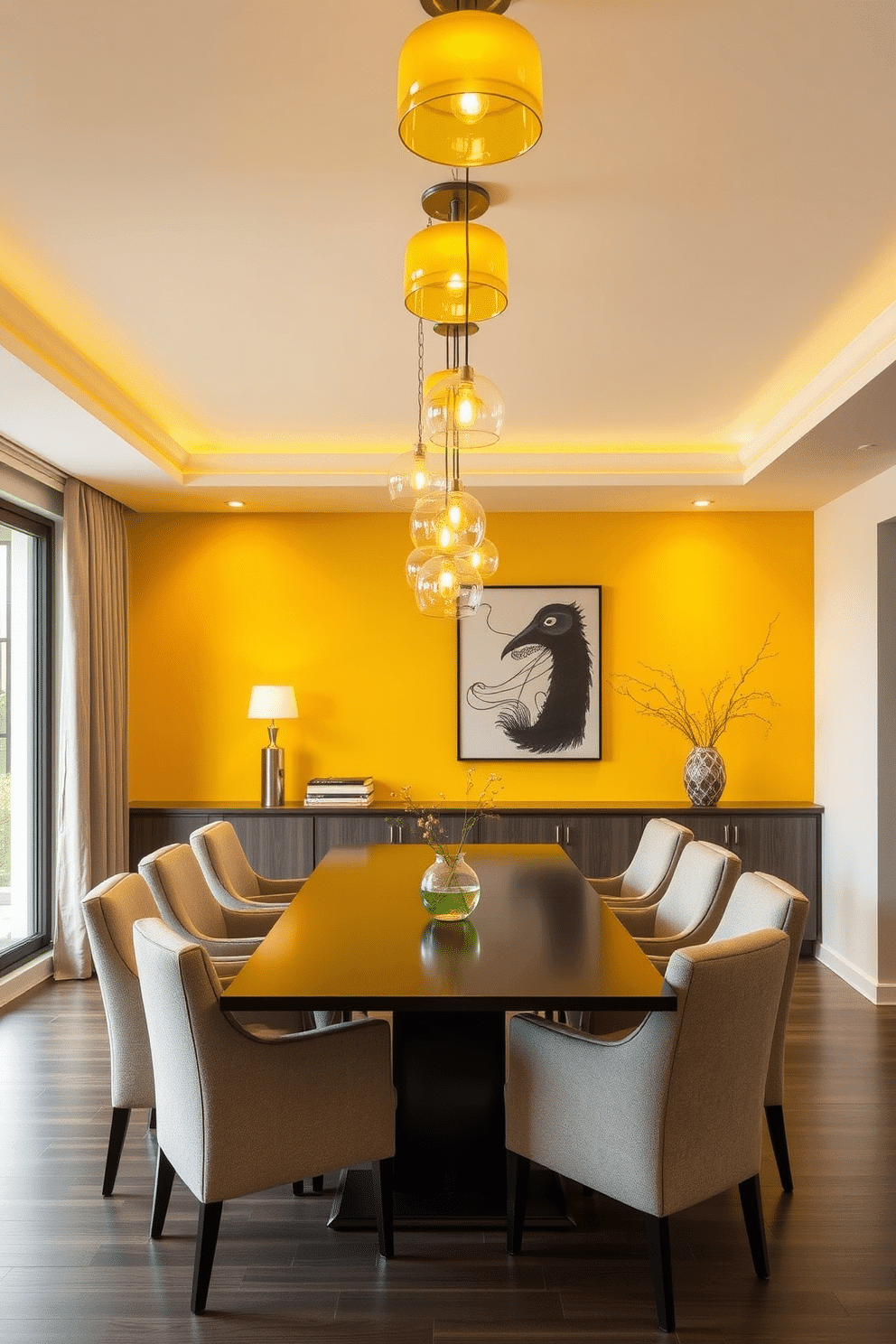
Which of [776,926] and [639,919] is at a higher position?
[776,926]

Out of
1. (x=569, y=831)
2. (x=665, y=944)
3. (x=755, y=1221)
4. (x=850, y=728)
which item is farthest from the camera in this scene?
(x=569, y=831)

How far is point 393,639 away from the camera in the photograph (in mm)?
6336

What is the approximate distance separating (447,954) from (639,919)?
1347 millimetres

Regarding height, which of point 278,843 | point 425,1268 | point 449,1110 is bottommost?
point 425,1268

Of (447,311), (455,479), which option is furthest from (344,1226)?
(447,311)

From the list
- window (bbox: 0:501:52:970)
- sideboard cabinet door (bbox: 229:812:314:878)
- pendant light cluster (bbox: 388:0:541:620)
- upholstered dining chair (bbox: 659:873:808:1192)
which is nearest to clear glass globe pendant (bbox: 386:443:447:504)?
pendant light cluster (bbox: 388:0:541:620)

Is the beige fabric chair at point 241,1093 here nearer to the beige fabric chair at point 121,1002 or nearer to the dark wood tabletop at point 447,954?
the dark wood tabletop at point 447,954

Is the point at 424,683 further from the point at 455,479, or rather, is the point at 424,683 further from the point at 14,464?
the point at 455,479

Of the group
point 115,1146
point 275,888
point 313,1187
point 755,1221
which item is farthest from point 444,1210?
point 275,888

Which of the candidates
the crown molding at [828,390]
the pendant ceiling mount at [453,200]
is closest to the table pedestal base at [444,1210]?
the pendant ceiling mount at [453,200]

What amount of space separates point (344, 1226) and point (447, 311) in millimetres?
2427

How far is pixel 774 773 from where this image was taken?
20.6 ft

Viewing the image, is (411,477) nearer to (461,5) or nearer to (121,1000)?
(461,5)

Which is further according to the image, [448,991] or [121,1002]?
[121,1002]
